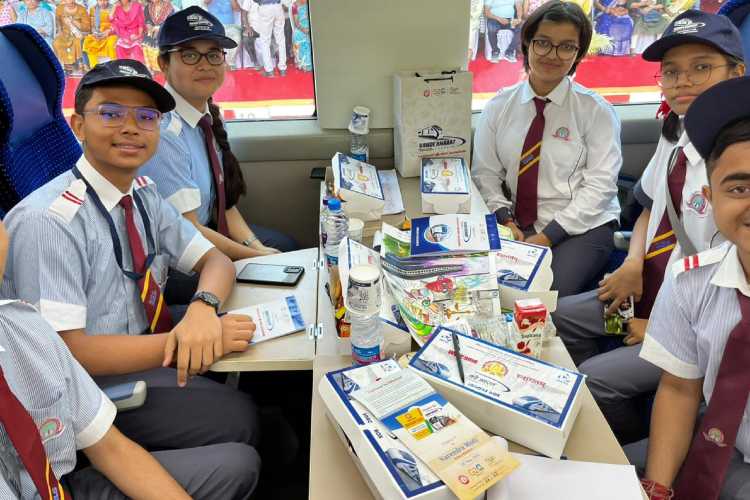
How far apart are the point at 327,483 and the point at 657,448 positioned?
34.2 inches

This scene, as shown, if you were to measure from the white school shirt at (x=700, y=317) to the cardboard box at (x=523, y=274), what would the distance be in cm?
27

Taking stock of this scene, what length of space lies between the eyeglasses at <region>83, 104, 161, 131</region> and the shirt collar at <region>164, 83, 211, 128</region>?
24.4 inches

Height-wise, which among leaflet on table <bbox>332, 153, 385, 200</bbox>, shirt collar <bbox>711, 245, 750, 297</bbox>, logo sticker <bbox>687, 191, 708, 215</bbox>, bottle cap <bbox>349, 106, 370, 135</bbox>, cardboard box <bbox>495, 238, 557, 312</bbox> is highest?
bottle cap <bbox>349, 106, 370, 135</bbox>

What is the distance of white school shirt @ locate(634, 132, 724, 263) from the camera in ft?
5.77

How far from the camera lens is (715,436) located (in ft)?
4.18

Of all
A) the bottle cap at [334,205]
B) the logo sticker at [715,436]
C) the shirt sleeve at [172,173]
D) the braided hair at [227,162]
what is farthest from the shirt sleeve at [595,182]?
the shirt sleeve at [172,173]

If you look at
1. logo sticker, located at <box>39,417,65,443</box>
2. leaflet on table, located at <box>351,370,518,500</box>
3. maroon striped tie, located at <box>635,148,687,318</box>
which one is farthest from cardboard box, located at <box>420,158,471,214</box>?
logo sticker, located at <box>39,417,65,443</box>

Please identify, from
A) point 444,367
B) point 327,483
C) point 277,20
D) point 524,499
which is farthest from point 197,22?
point 524,499

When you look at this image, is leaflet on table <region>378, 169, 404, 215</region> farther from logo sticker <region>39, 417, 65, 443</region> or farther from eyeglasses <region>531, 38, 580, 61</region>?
logo sticker <region>39, 417, 65, 443</region>

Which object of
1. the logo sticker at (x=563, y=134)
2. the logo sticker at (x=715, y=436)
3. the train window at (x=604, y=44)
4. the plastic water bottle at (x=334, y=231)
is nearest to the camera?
the logo sticker at (x=715, y=436)

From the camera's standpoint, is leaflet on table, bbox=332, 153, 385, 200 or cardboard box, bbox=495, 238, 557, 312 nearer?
cardboard box, bbox=495, 238, 557, 312

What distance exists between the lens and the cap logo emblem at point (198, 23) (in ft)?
6.81

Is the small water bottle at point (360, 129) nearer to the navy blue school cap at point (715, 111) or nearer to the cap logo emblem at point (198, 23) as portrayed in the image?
the cap logo emblem at point (198, 23)

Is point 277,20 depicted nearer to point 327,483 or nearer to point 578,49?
point 578,49
